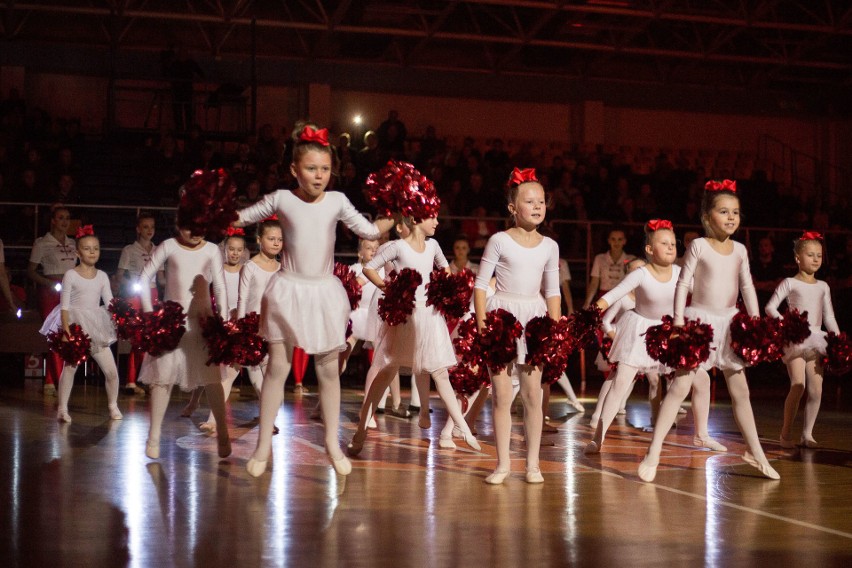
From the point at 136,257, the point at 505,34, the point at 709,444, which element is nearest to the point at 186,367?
the point at 709,444

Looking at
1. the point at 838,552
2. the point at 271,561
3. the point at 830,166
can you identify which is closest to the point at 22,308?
the point at 271,561

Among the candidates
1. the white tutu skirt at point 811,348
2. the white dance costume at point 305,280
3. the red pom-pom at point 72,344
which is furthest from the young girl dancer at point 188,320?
the white tutu skirt at point 811,348

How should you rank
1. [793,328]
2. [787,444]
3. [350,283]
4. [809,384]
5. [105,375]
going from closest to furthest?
1. [793,328]
2. [350,283]
3. [787,444]
4. [809,384]
5. [105,375]

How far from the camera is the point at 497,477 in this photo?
18.6ft

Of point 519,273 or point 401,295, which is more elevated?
point 519,273

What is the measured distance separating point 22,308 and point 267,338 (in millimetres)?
7806

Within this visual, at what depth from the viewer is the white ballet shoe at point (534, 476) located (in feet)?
18.7

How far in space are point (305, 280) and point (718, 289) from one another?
2392 millimetres

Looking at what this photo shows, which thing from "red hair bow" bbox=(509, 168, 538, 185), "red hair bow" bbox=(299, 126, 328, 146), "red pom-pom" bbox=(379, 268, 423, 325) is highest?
"red hair bow" bbox=(299, 126, 328, 146)

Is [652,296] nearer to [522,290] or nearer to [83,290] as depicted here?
[522,290]

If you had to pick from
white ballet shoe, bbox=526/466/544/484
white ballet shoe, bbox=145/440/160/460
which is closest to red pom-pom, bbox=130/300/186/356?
white ballet shoe, bbox=145/440/160/460

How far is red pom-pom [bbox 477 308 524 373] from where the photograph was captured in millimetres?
5520

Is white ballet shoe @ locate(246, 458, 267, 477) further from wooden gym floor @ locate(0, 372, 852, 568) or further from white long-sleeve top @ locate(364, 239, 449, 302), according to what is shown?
white long-sleeve top @ locate(364, 239, 449, 302)

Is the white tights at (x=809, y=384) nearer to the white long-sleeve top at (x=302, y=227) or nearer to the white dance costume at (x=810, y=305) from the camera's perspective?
the white dance costume at (x=810, y=305)
